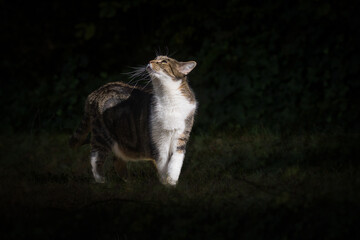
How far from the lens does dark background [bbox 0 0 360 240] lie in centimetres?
348

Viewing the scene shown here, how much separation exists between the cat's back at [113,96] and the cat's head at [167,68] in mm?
420

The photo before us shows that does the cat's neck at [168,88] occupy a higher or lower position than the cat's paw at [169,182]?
higher

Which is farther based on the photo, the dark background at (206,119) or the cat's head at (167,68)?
the cat's head at (167,68)

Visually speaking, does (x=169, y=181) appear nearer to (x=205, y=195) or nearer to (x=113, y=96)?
(x=205, y=195)

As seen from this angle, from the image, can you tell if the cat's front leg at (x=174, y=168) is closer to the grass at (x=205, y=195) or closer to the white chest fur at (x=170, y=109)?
the grass at (x=205, y=195)

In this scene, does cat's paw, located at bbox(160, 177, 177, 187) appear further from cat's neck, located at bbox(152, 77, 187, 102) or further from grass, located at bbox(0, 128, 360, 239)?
cat's neck, located at bbox(152, 77, 187, 102)

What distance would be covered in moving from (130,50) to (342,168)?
4.71 m

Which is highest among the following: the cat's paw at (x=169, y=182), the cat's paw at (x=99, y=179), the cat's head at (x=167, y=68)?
the cat's head at (x=167, y=68)

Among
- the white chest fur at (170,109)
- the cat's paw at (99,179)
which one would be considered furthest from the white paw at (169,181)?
the cat's paw at (99,179)

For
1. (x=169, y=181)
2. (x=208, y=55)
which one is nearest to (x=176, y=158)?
(x=169, y=181)

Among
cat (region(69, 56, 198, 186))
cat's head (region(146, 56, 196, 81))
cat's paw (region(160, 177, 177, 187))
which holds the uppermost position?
cat's head (region(146, 56, 196, 81))

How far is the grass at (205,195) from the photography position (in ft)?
10.9

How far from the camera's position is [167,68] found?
4.55 m

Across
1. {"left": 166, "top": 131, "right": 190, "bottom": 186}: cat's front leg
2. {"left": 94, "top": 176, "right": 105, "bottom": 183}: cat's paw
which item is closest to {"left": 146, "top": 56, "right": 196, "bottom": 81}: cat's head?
{"left": 166, "top": 131, "right": 190, "bottom": 186}: cat's front leg
